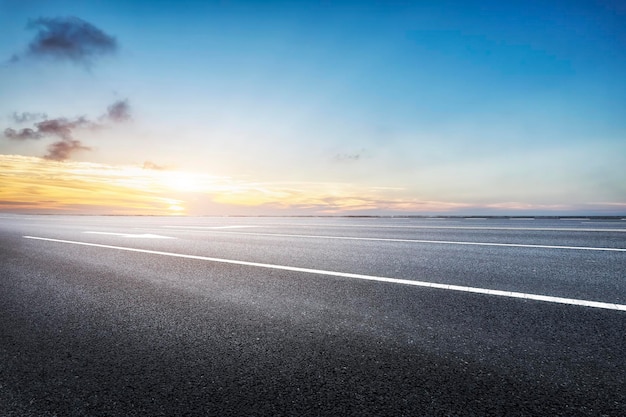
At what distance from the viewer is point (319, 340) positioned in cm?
299

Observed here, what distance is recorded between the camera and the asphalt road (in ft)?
Result: 6.88

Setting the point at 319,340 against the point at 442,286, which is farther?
the point at 442,286

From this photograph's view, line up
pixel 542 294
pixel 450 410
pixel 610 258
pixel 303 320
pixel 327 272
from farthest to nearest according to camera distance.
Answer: pixel 610 258 < pixel 327 272 < pixel 542 294 < pixel 303 320 < pixel 450 410

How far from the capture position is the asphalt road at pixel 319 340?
210 centimetres

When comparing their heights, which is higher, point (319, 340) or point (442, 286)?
point (442, 286)

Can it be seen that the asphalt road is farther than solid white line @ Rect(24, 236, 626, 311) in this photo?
No

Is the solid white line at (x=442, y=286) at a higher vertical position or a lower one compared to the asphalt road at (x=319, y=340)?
higher

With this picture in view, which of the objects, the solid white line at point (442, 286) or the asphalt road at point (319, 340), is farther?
the solid white line at point (442, 286)

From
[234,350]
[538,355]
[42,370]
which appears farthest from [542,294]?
[42,370]

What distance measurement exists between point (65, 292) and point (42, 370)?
106 inches

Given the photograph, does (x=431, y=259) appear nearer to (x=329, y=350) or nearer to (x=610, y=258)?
(x=610, y=258)

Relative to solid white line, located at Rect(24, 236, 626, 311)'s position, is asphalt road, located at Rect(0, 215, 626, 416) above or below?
below

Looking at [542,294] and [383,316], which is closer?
[383,316]

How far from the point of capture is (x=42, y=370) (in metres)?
2.56
